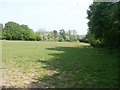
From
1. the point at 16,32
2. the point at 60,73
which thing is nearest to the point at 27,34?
the point at 16,32

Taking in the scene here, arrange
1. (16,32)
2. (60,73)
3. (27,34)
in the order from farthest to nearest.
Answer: (27,34)
(16,32)
(60,73)

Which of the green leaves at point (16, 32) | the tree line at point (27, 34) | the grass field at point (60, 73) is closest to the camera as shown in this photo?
the grass field at point (60, 73)

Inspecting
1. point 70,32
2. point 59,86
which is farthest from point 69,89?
point 70,32

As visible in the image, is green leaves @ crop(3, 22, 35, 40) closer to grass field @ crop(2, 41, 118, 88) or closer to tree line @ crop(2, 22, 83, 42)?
tree line @ crop(2, 22, 83, 42)

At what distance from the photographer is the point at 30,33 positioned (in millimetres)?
67875

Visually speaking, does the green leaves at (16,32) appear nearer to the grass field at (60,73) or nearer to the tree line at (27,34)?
the tree line at (27,34)

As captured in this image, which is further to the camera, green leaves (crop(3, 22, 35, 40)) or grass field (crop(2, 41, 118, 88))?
green leaves (crop(3, 22, 35, 40))

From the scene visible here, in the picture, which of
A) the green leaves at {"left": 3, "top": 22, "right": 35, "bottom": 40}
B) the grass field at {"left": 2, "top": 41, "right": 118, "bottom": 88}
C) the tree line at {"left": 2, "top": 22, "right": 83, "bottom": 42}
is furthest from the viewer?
the tree line at {"left": 2, "top": 22, "right": 83, "bottom": 42}

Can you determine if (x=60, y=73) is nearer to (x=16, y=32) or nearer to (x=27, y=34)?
(x=16, y=32)

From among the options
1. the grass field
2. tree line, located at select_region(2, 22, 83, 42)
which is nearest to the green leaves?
tree line, located at select_region(2, 22, 83, 42)

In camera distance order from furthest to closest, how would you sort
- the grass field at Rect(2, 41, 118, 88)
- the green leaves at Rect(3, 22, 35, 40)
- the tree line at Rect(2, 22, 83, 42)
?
1. the tree line at Rect(2, 22, 83, 42)
2. the green leaves at Rect(3, 22, 35, 40)
3. the grass field at Rect(2, 41, 118, 88)

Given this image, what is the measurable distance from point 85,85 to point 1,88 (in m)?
2.53

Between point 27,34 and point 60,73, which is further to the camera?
point 27,34

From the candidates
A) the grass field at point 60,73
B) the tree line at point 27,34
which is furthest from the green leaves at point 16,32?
the grass field at point 60,73
